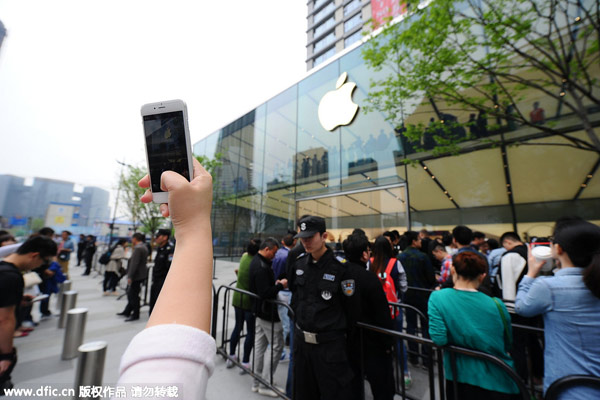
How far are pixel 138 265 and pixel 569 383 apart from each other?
7.83 meters

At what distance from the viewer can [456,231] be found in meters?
4.32

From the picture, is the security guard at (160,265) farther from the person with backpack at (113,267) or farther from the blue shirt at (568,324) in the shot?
the blue shirt at (568,324)

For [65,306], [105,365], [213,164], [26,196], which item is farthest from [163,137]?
[26,196]

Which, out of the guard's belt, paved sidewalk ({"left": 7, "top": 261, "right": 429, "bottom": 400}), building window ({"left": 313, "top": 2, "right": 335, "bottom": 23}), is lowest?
paved sidewalk ({"left": 7, "top": 261, "right": 429, "bottom": 400})

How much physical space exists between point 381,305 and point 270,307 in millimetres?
1816

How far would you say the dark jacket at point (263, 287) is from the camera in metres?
3.65

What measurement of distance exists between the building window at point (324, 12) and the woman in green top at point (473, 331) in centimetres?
5141

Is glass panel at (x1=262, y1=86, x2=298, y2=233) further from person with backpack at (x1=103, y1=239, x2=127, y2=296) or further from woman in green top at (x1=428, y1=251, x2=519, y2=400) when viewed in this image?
woman in green top at (x1=428, y1=251, x2=519, y2=400)

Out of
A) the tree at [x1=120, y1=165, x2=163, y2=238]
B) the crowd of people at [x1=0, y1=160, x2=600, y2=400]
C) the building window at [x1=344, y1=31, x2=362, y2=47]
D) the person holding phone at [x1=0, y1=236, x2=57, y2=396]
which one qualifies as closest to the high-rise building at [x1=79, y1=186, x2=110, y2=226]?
the tree at [x1=120, y1=165, x2=163, y2=238]

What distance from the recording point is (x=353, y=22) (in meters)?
36.3

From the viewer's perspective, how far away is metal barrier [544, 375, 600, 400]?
1.62m

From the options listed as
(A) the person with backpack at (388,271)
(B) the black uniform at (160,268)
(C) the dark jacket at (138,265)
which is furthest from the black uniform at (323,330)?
(C) the dark jacket at (138,265)

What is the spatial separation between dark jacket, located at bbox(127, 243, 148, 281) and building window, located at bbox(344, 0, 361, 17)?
44371mm

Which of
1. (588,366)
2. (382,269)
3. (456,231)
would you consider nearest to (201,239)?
(588,366)
